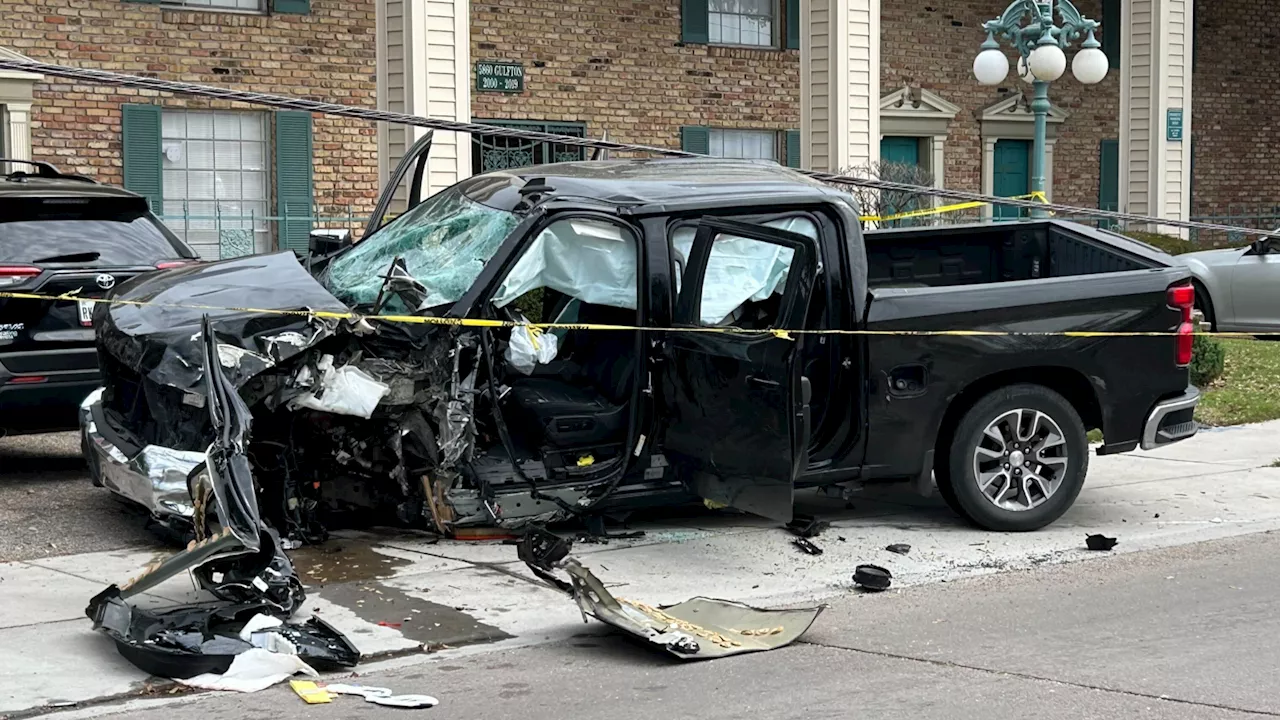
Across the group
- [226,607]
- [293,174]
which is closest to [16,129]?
[293,174]

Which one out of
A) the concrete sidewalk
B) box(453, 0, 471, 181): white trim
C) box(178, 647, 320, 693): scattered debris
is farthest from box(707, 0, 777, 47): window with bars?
box(178, 647, 320, 693): scattered debris

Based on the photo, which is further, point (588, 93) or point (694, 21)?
point (694, 21)

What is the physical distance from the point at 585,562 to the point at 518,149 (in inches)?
494

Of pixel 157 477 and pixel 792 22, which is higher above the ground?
pixel 792 22

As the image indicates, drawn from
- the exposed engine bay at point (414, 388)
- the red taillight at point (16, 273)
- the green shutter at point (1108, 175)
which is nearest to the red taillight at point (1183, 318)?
the exposed engine bay at point (414, 388)

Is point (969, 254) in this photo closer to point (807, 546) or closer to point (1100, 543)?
point (1100, 543)

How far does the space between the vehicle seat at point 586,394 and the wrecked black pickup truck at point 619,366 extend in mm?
14

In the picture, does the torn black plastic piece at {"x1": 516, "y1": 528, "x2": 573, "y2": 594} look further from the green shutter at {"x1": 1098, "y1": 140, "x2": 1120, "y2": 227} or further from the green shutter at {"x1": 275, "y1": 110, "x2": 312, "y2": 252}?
the green shutter at {"x1": 1098, "y1": 140, "x2": 1120, "y2": 227}

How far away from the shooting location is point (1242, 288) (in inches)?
692

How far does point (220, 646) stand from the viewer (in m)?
6.02

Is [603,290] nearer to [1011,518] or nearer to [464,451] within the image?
[464,451]

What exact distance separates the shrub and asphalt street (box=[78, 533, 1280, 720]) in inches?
289

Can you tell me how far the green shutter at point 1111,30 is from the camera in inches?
1000

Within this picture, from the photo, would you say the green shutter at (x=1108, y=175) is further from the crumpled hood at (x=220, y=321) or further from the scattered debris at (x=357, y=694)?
the scattered debris at (x=357, y=694)
